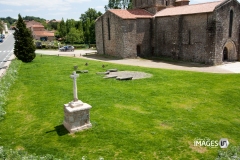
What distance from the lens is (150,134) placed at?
9047 millimetres

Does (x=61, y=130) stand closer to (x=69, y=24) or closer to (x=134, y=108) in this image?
(x=134, y=108)

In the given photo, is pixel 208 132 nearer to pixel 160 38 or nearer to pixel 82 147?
pixel 82 147

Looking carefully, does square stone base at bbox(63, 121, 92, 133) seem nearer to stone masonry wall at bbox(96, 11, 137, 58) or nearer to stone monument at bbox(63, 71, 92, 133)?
stone monument at bbox(63, 71, 92, 133)

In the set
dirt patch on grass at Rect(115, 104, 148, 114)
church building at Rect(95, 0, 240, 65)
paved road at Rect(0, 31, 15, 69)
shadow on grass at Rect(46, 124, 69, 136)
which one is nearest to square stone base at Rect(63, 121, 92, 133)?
shadow on grass at Rect(46, 124, 69, 136)

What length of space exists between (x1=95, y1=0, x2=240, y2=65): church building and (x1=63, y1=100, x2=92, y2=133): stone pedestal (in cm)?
2098

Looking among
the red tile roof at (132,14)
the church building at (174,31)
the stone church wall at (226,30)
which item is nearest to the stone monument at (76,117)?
the church building at (174,31)

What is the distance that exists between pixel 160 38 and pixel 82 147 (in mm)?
27572

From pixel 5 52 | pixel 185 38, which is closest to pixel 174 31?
pixel 185 38

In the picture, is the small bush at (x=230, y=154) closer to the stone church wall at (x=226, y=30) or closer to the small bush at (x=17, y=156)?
the small bush at (x=17, y=156)

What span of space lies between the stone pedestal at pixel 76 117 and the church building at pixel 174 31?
2098 centimetres

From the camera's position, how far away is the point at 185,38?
29.4 m

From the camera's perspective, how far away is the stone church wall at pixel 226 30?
85.5 ft

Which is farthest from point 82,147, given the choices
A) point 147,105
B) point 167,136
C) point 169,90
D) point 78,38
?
point 78,38

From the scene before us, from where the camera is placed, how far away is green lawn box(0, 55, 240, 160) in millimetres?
8094
